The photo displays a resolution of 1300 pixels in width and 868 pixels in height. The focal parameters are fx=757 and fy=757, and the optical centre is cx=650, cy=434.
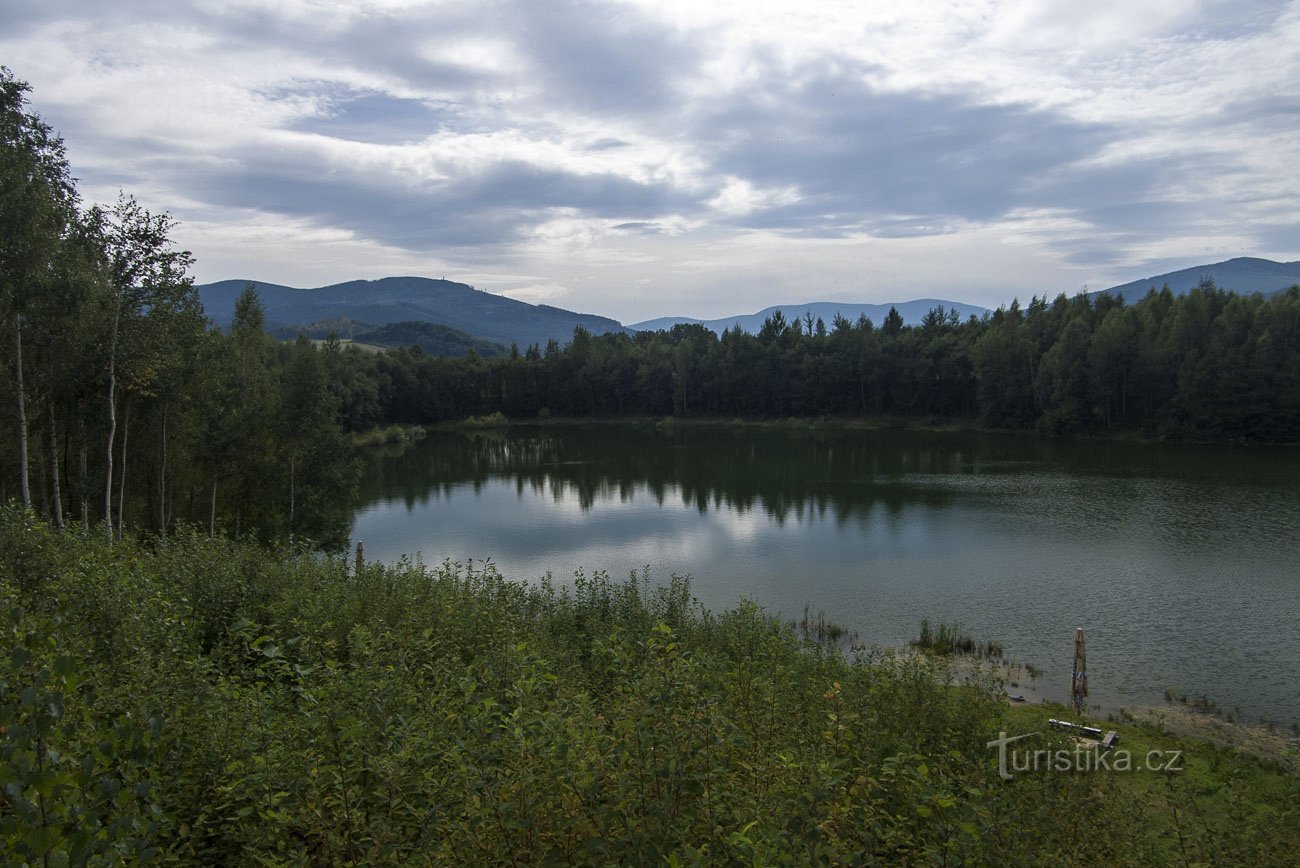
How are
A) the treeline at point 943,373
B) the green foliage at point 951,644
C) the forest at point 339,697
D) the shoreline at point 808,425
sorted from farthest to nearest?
the shoreline at point 808,425, the treeline at point 943,373, the green foliage at point 951,644, the forest at point 339,697

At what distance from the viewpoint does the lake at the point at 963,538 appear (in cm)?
1922

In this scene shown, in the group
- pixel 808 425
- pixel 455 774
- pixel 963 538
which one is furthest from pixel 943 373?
pixel 455 774

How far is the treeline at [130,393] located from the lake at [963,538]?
17.9 ft

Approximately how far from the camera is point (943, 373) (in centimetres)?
7969

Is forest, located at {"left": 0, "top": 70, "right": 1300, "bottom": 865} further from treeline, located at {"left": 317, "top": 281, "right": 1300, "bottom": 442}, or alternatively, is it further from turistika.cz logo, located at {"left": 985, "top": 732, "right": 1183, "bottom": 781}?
treeline, located at {"left": 317, "top": 281, "right": 1300, "bottom": 442}

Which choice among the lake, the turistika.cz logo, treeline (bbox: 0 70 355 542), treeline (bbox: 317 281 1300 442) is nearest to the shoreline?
treeline (bbox: 317 281 1300 442)

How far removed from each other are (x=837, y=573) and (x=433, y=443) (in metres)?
60.4

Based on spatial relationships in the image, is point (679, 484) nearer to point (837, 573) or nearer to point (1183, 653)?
point (837, 573)

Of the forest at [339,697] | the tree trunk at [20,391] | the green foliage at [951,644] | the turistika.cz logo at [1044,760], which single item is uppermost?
the tree trunk at [20,391]

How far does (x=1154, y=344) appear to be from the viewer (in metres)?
64.8

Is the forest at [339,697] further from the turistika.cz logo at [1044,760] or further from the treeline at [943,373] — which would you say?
the treeline at [943,373]

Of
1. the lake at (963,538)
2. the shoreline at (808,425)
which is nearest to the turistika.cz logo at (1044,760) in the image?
the lake at (963,538)

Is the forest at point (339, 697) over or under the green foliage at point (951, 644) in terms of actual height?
over

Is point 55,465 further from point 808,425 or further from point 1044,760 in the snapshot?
point 808,425
